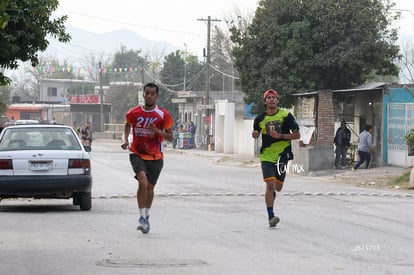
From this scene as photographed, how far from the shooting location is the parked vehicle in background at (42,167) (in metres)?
14.4

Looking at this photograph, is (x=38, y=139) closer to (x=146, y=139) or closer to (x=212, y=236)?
(x=146, y=139)

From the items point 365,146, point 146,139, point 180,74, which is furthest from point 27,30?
point 180,74

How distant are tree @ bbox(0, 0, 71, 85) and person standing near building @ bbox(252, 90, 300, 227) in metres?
5.54

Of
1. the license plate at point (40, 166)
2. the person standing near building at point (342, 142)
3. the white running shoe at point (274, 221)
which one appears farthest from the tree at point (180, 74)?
the white running shoe at point (274, 221)

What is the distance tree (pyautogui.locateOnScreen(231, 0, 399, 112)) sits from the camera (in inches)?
1401

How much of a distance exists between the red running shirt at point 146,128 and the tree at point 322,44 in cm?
2446

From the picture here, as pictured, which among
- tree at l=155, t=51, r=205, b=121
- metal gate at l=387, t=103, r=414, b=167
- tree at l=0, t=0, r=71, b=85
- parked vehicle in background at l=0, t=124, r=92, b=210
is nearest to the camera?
parked vehicle in background at l=0, t=124, r=92, b=210

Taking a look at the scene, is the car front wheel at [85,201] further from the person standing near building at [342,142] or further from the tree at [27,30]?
the person standing near building at [342,142]

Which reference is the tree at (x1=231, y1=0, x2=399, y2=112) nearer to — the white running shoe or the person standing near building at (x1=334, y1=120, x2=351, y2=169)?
the person standing near building at (x1=334, y1=120, x2=351, y2=169)

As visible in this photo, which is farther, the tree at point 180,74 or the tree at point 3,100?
the tree at point 180,74

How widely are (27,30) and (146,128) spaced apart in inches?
265

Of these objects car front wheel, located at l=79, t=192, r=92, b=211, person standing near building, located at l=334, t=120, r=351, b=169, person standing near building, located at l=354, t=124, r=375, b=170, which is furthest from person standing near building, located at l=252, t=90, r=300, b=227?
person standing near building, located at l=334, t=120, r=351, b=169

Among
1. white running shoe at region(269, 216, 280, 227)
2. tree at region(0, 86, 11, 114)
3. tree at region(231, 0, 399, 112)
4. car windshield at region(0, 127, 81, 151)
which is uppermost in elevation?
tree at region(231, 0, 399, 112)

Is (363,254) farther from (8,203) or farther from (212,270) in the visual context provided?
(8,203)
